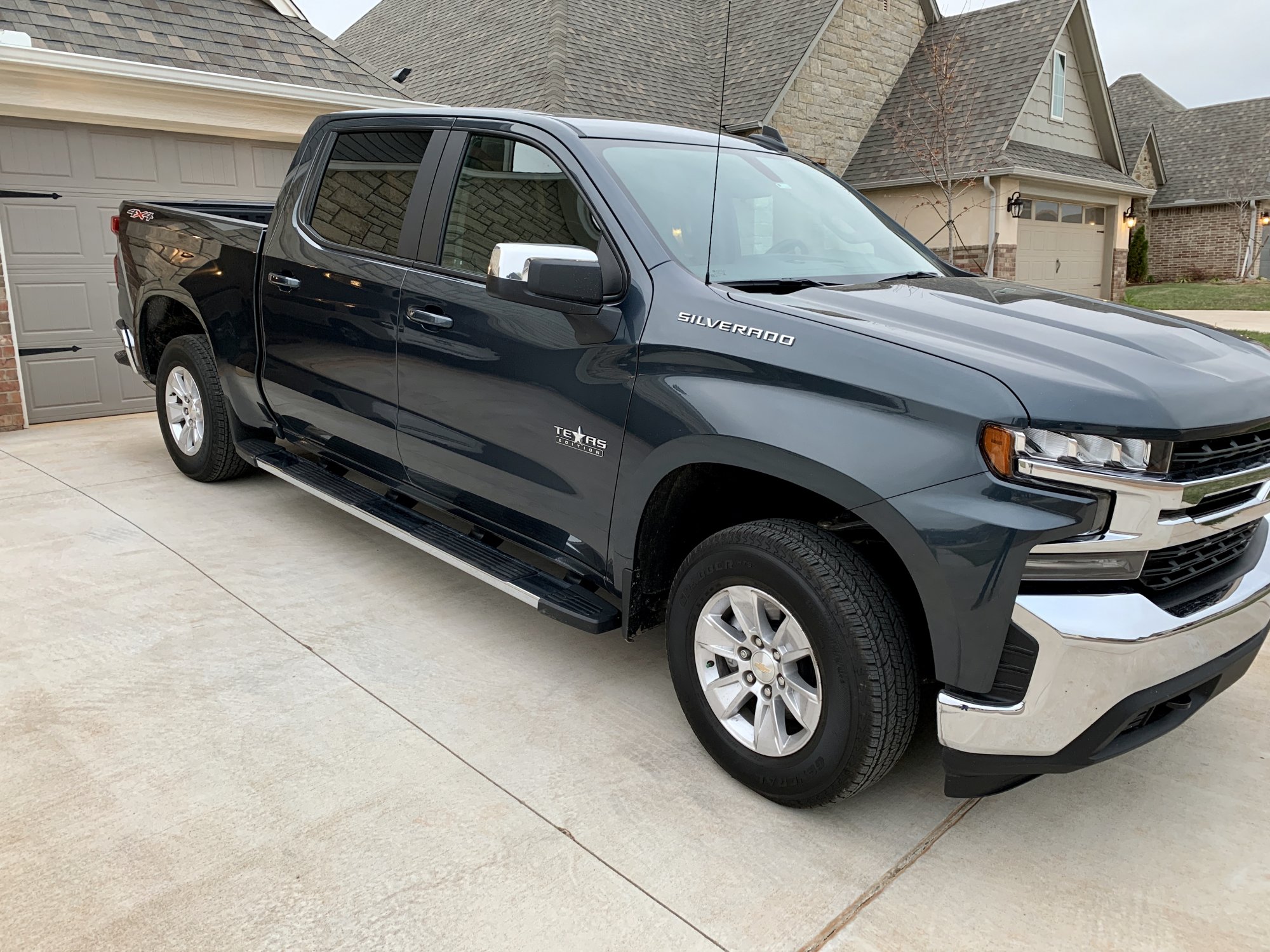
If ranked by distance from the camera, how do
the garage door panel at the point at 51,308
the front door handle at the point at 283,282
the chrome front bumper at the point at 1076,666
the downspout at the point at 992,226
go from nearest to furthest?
the chrome front bumper at the point at 1076,666 → the front door handle at the point at 283,282 → the garage door panel at the point at 51,308 → the downspout at the point at 992,226

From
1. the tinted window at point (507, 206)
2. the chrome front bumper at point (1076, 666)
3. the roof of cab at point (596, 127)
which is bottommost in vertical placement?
the chrome front bumper at point (1076, 666)

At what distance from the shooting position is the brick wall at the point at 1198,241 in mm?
29875

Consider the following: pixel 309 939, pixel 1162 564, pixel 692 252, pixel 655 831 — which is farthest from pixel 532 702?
pixel 1162 564

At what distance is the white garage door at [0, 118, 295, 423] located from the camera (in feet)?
25.8

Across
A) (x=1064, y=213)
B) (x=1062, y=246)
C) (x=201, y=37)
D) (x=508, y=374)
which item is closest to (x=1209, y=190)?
(x=1064, y=213)

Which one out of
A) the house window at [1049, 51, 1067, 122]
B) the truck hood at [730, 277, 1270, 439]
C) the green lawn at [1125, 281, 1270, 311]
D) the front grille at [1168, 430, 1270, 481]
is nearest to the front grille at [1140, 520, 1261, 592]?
the front grille at [1168, 430, 1270, 481]

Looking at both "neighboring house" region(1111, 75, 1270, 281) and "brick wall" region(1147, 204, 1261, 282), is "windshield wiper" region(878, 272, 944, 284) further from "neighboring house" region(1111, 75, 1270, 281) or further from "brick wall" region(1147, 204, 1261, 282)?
"brick wall" region(1147, 204, 1261, 282)

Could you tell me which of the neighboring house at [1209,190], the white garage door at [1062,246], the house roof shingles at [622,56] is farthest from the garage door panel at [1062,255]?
the neighboring house at [1209,190]

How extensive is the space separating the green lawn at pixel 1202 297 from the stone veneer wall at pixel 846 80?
6522 mm

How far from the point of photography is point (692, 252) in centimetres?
330

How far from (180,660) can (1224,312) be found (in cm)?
2096

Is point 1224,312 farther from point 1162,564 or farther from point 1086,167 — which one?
point 1162,564

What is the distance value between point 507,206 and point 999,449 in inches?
84.0

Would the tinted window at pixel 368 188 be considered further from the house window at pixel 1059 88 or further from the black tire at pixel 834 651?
the house window at pixel 1059 88
